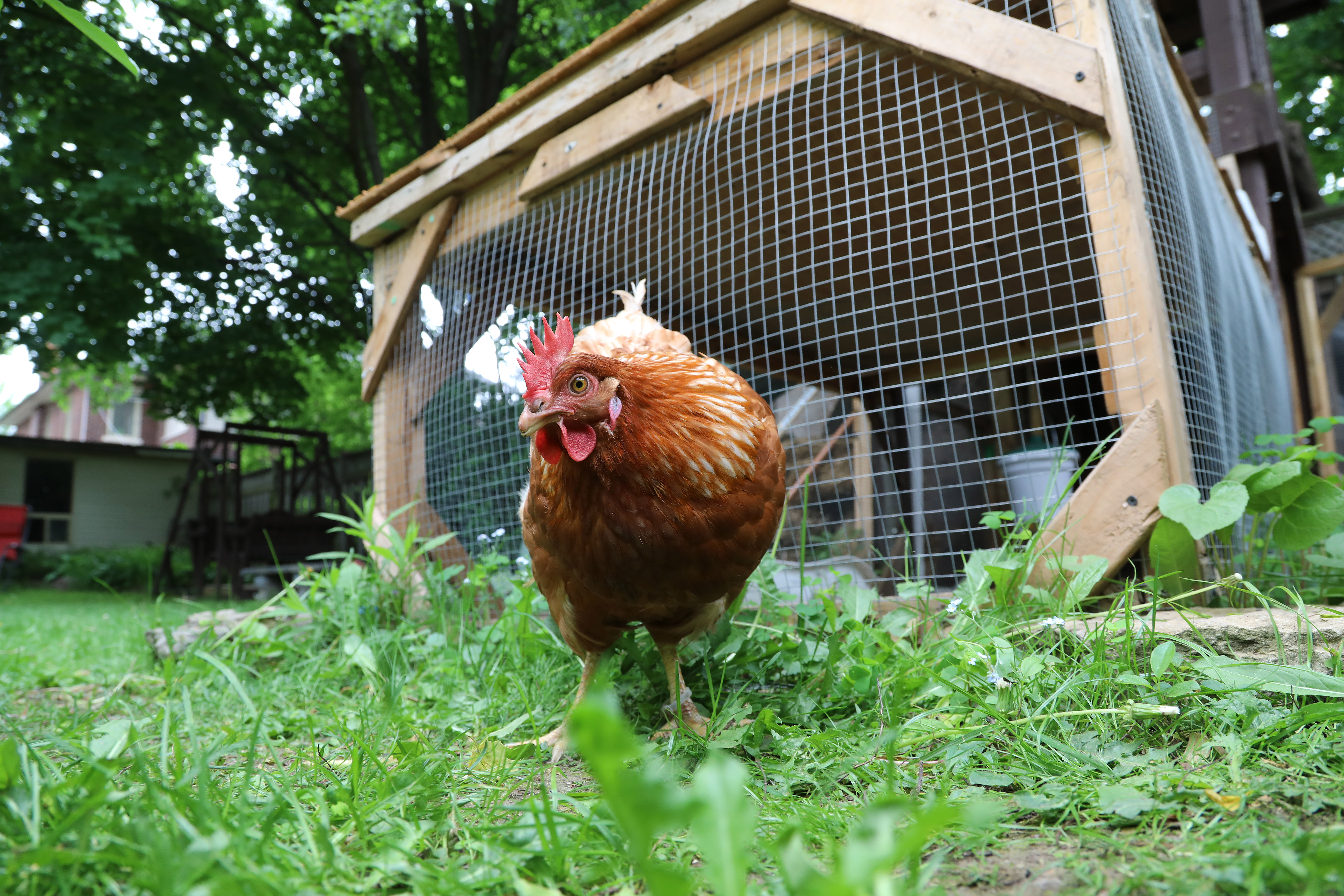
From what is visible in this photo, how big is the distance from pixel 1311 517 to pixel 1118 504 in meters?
0.49

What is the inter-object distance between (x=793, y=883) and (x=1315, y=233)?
9.36 meters

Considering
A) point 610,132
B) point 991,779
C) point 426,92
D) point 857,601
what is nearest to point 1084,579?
point 857,601

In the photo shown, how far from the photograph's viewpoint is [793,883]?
686 millimetres

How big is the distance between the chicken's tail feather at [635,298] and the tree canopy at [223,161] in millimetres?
3897

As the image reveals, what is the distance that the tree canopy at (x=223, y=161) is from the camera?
663 cm

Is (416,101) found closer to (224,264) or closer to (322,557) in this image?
(224,264)

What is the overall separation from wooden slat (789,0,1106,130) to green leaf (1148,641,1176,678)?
58.8 inches

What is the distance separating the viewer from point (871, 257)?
2.71 metres

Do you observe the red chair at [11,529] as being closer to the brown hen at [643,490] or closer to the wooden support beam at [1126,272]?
the brown hen at [643,490]

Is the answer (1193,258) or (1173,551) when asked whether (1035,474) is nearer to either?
(1193,258)

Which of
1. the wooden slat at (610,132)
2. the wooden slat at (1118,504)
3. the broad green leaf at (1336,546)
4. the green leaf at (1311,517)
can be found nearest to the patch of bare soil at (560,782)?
the wooden slat at (1118,504)

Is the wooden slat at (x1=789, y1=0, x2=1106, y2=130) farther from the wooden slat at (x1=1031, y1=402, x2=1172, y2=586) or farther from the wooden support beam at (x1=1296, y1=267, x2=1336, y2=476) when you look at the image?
the wooden support beam at (x1=1296, y1=267, x2=1336, y2=476)

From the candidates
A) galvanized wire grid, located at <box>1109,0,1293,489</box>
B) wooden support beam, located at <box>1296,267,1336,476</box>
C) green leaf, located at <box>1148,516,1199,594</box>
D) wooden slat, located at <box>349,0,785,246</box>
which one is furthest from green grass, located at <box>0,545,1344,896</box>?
wooden support beam, located at <box>1296,267,1336,476</box>

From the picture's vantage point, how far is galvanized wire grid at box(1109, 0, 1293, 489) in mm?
2316
